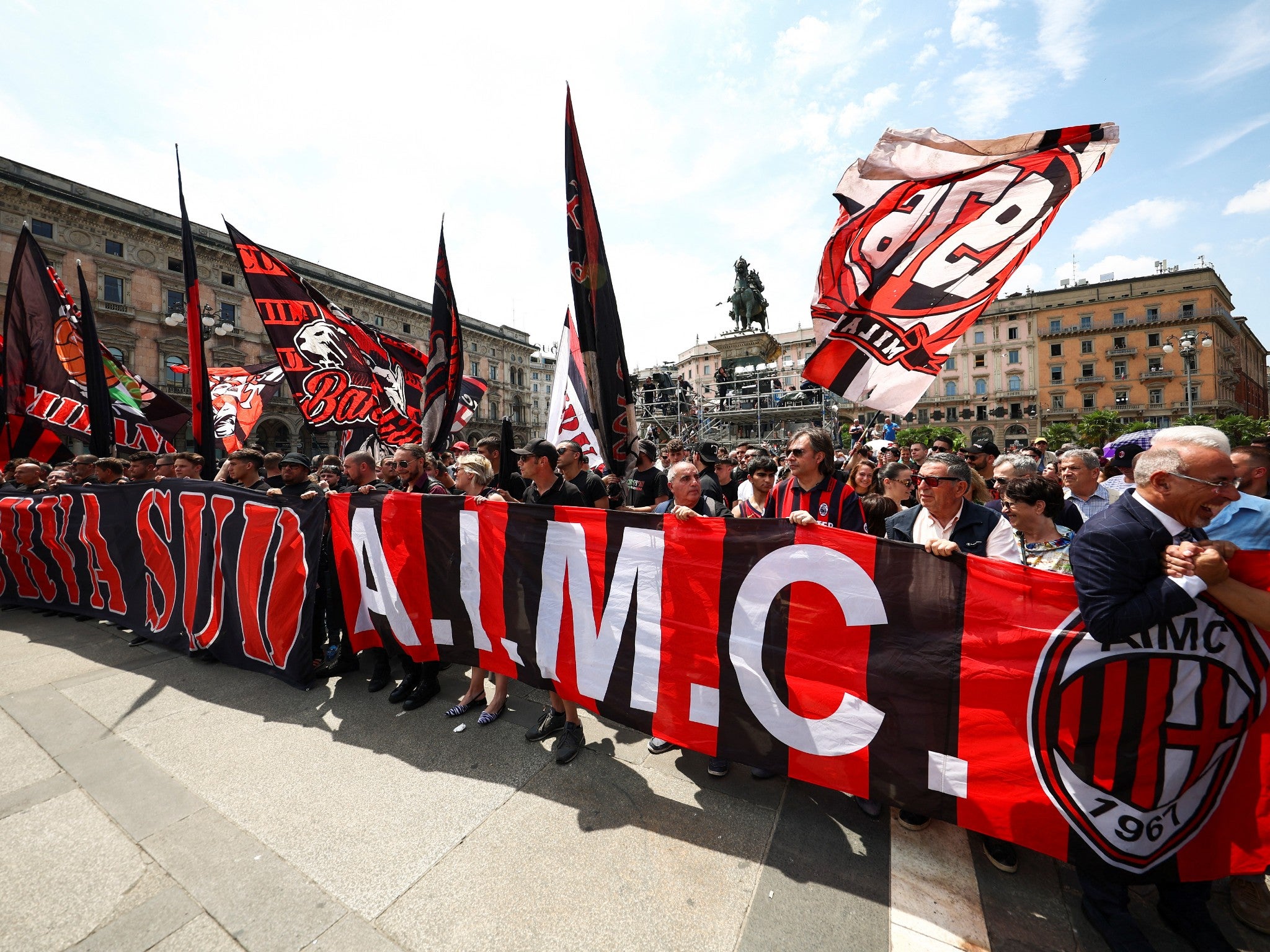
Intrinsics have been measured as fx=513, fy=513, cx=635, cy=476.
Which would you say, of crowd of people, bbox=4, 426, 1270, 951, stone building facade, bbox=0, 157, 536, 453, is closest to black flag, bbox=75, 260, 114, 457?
crowd of people, bbox=4, 426, 1270, 951

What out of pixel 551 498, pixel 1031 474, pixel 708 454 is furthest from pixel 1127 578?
pixel 708 454

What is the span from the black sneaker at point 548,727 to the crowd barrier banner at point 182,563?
2.00 m

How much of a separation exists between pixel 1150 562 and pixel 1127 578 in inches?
3.8

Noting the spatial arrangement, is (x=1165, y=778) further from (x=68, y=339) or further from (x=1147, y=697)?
(x=68, y=339)

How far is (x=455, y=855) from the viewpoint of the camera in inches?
94.1

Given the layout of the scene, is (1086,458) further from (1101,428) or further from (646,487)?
(1101,428)

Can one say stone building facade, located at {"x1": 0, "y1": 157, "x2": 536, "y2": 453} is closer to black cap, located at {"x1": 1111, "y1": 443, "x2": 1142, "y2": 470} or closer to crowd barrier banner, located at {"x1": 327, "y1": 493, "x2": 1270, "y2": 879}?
crowd barrier banner, located at {"x1": 327, "y1": 493, "x2": 1270, "y2": 879}

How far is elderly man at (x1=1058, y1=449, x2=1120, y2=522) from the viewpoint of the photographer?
3.98 meters

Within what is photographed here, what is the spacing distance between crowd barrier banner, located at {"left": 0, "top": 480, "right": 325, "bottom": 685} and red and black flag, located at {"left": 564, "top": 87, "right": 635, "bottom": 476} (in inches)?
94.4

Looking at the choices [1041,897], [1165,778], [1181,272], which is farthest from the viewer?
[1181,272]

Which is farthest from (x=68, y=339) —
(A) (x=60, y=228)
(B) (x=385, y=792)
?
(A) (x=60, y=228)

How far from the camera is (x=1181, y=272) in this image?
53.5 metres

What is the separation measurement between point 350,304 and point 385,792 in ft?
170

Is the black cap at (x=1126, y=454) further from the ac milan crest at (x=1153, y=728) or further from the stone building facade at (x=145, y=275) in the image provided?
the stone building facade at (x=145, y=275)
